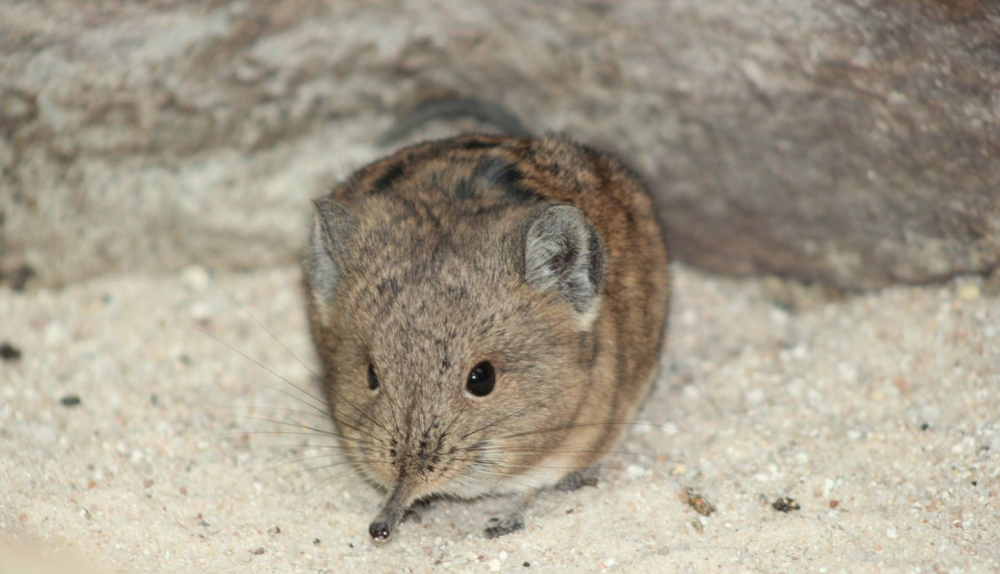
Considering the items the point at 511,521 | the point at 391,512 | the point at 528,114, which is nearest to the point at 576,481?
the point at 511,521

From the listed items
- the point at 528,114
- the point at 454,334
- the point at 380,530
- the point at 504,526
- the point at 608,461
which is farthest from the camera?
the point at 528,114

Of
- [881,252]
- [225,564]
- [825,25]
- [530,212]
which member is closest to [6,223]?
[225,564]

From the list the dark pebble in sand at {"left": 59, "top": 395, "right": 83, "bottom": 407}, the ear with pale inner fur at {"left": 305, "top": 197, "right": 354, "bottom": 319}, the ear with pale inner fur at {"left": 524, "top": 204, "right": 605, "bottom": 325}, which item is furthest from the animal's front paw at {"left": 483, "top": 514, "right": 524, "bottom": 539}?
the dark pebble in sand at {"left": 59, "top": 395, "right": 83, "bottom": 407}

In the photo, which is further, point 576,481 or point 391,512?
point 576,481

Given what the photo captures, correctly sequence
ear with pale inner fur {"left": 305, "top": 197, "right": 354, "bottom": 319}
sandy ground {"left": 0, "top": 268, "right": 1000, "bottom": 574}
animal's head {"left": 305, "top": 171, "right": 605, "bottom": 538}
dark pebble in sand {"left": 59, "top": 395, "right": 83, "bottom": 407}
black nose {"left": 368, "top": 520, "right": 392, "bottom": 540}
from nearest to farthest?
black nose {"left": 368, "top": 520, "right": 392, "bottom": 540} < animal's head {"left": 305, "top": 171, "right": 605, "bottom": 538} < sandy ground {"left": 0, "top": 268, "right": 1000, "bottom": 574} < ear with pale inner fur {"left": 305, "top": 197, "right": 354, "bottom": 319} < dark pebble in sand {"left": 59, "top": 395, "right": 83, "bottom": 407}

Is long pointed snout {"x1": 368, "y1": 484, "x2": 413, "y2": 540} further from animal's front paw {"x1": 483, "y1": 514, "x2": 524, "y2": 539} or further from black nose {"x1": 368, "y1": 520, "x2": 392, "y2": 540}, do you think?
animal's front paw {"x1": 483, "y1": 514, "x2": 524, "y2": 539}

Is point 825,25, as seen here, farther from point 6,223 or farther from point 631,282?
point 6,223

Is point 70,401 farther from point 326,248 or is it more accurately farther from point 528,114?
point 528,114
